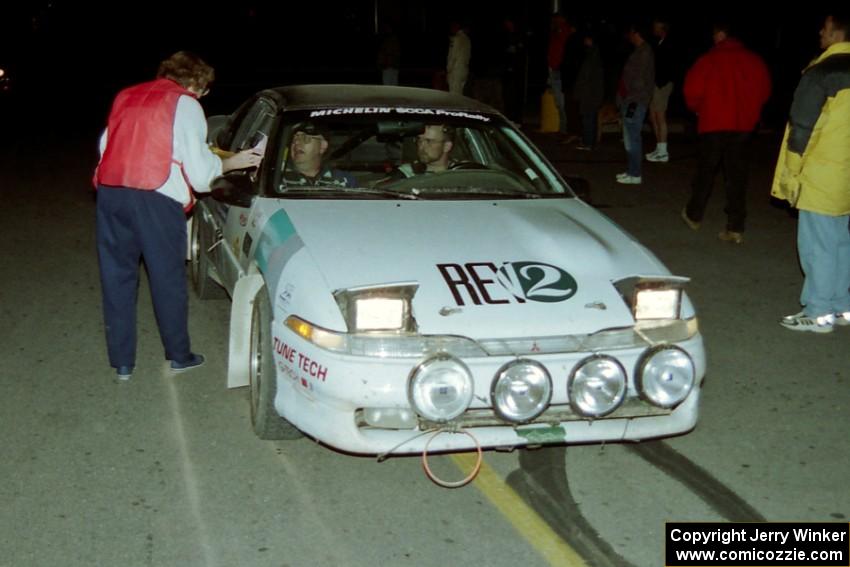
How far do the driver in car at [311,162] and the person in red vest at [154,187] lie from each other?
22 centimetres

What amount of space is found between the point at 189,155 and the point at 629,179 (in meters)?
8.30

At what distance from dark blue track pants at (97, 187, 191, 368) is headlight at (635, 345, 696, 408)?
8.16 ft

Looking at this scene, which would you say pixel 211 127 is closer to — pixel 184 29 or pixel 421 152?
pixel 421 152

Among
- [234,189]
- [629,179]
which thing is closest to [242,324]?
[234,189]

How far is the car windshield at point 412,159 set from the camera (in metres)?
5.62

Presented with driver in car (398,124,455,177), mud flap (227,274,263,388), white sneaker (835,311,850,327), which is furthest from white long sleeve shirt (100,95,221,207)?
white sneaker (835,311,850,327)

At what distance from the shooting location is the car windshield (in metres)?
5.62

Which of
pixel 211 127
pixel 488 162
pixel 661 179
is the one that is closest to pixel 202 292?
pixel 211 127

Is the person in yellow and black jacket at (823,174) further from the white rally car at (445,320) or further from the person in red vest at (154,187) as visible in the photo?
the person in red vest at (154,187)

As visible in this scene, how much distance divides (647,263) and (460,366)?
124cm

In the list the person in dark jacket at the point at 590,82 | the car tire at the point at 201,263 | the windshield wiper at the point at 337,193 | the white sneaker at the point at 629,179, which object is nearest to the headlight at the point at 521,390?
the windshield wiper at the point at 337,193

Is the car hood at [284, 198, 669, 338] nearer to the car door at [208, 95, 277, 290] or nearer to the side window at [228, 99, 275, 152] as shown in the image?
the car door at [208, 95, 277, 290]

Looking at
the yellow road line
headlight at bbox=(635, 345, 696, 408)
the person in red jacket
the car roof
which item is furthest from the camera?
the person in red jacket

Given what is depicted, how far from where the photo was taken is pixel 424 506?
4324 millimetres
